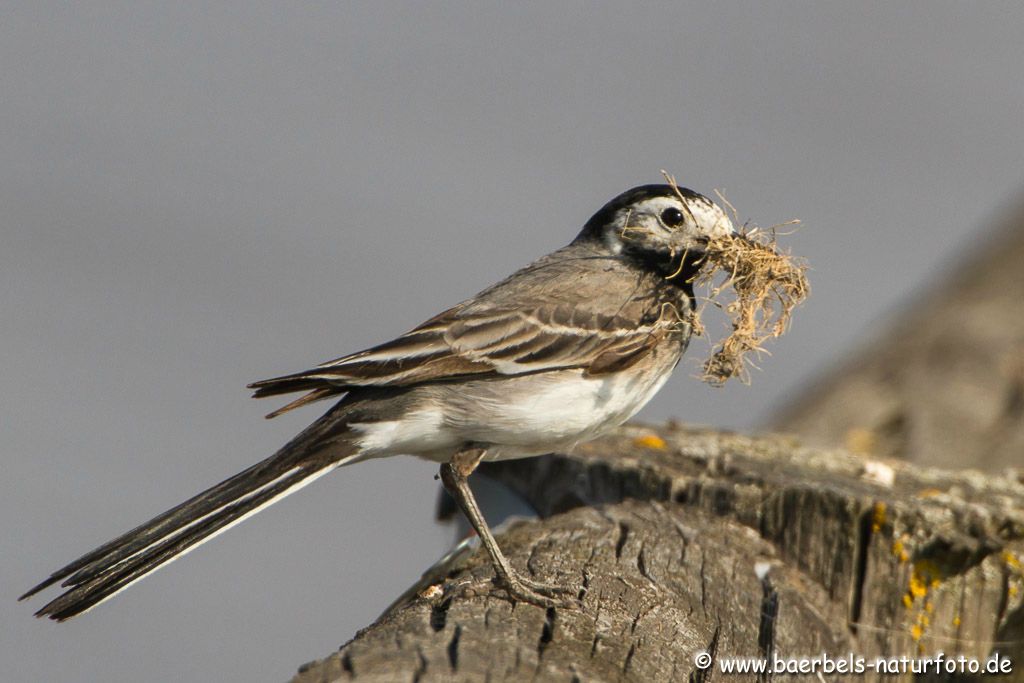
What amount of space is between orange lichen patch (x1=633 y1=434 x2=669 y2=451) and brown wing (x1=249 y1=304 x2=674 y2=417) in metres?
→ 0.86

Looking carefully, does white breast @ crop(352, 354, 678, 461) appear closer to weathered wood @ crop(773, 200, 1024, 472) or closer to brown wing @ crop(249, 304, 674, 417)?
brown wing @ crop(249, 304, 674, 417)

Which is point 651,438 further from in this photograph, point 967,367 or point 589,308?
point 967,367

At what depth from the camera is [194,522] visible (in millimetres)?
4902

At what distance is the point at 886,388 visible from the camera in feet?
26.4

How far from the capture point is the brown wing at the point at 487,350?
215 inches

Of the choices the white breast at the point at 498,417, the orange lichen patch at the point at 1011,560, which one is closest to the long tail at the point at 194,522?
the white breast at the point at 498,417

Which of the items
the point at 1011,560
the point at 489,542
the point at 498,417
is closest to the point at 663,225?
the point at 498,417

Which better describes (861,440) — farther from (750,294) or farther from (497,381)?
(497,381)

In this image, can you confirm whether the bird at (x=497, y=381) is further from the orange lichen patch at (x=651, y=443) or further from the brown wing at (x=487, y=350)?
the orange lichen patch at (x=651, y=443)

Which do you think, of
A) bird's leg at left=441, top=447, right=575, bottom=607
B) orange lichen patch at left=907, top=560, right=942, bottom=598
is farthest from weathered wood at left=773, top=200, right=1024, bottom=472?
bird's leg at left=441, top=447, right=575, bottom=607

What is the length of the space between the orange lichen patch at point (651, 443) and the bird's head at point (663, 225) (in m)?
0.90

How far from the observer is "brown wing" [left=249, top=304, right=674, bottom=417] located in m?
5.45

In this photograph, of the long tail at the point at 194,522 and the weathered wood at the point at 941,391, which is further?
the weathered wood at the point at 941,391

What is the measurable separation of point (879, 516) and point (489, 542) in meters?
1.64
